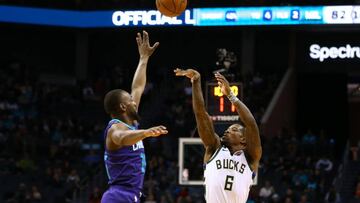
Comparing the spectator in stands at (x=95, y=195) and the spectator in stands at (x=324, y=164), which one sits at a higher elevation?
the spectator in stands at (x=324, y=164)

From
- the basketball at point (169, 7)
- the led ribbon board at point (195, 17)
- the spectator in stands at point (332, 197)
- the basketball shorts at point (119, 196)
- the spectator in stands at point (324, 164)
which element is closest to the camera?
the basketball shorts at point (119, 196)

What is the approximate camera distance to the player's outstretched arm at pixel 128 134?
5.81 metres

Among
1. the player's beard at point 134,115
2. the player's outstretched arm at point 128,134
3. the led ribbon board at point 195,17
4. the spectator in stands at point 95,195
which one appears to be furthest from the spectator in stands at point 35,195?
the player's outstretched arm at point 128,134

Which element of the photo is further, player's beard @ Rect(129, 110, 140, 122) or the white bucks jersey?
the white bucks jersey

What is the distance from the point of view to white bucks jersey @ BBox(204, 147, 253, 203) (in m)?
7.58

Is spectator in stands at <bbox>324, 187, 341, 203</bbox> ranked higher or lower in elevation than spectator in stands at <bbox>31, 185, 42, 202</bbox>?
higher

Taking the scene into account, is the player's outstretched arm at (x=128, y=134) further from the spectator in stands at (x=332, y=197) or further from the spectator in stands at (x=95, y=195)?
the spectator in stands at (x=332, y=197)

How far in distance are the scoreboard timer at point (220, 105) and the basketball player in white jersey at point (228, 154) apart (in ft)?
25.1

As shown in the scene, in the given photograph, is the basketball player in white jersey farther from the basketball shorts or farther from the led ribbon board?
the led ribbon board

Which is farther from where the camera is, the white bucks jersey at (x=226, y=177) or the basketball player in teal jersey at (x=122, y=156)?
the white bucks jersey at (x=226, y=177)

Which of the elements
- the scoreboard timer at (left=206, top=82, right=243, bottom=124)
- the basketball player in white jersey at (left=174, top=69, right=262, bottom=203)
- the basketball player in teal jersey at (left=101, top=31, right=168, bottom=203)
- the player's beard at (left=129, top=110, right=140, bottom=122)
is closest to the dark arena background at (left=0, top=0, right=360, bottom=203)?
the scoreboard timer at (left=206, top=82, right=243, bottom=124)

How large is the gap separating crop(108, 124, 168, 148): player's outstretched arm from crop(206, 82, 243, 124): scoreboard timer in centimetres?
920

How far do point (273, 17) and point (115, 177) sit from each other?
1840cm

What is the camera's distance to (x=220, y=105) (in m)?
15.6
